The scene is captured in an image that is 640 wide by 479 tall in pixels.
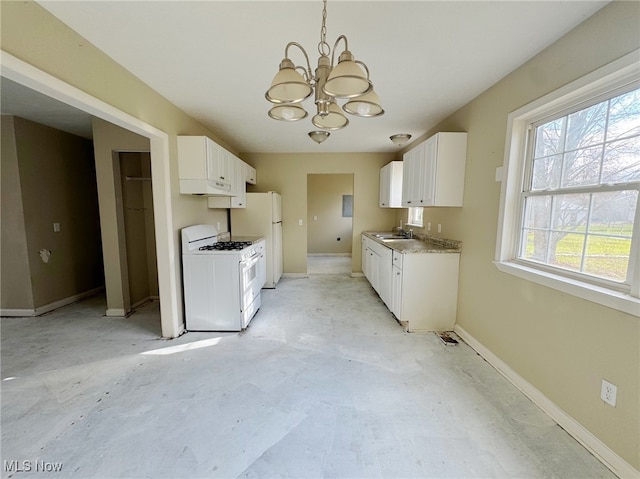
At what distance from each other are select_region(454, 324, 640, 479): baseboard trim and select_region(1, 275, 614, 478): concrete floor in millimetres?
56

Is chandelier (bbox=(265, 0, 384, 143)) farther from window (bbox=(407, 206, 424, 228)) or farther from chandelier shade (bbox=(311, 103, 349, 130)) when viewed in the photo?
window (bbox=(407, 206, 424, 228))

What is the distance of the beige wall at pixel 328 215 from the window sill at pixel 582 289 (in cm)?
562

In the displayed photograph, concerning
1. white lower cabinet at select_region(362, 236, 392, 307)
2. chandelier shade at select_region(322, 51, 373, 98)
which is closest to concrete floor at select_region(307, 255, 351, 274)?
white lower cabinet at select_region(362, 236, 392, 307)

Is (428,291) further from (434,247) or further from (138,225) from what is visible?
(138,225)

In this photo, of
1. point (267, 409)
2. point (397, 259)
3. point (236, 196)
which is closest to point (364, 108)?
point (397, 259)

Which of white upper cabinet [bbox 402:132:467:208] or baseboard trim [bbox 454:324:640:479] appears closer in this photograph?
baseboard trim [bbox 454:324:640:479]

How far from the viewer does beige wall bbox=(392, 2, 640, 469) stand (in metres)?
1.34

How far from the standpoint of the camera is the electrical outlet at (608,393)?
4.50 feet

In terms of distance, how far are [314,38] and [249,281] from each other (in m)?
2.53

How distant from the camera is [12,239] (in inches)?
129

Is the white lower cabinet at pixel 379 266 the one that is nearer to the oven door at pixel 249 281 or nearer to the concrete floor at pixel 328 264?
the concrete floor at pixel 328 264

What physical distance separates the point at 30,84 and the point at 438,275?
3658mm

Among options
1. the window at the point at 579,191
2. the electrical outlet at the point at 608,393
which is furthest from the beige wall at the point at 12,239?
the electrical outlet at the point at 608,393

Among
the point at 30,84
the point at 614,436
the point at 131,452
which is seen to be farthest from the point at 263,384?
the point at 30,84
